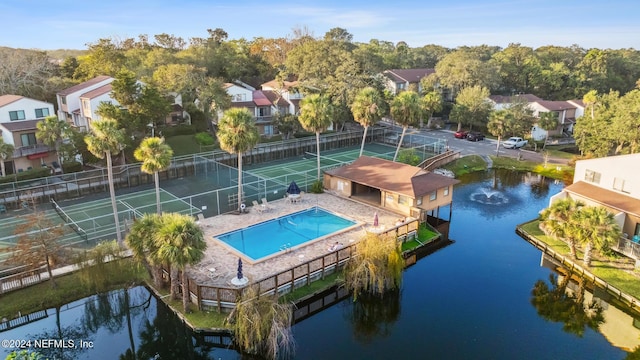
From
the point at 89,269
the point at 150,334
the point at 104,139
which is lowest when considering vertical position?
the point at 150,334

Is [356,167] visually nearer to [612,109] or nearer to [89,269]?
[89,269]

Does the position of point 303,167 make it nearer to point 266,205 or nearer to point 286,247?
point 266,205

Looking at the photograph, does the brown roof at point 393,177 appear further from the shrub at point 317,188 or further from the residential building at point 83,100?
the residential building at point 83,100

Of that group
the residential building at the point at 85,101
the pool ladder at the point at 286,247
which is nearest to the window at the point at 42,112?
the residential building at the point at 85,101

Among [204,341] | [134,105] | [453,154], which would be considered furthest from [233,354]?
[453,154]

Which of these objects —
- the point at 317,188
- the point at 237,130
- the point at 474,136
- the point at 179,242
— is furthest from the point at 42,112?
the point at 474,136
